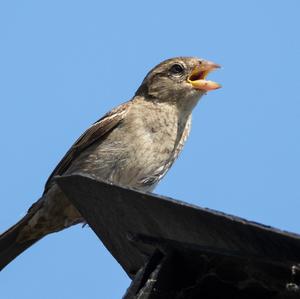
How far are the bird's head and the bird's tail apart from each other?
1.75m

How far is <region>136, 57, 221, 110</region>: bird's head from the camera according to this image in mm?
8742

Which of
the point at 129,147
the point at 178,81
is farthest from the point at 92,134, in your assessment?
the point at 178,81

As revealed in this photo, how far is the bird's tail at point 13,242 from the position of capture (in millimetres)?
8250

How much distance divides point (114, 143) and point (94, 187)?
14.0 ft

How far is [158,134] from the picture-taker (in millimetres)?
8352

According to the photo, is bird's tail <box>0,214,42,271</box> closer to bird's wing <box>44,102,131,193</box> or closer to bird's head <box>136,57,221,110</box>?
bird's wing <box>44,102,131,193</box>

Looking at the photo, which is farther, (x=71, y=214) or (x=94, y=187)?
(x=71, y=214)

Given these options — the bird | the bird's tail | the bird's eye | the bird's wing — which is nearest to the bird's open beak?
the bird

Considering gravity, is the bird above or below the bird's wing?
below

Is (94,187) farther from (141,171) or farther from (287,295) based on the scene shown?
(141,171)

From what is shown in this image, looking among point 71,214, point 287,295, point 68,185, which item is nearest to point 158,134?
point 71,214

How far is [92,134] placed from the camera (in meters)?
8.56

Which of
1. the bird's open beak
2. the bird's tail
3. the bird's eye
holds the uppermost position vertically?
the bird's eye

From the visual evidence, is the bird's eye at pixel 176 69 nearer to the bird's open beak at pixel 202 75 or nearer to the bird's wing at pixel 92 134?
the bird's open beak at pixel 202 75
